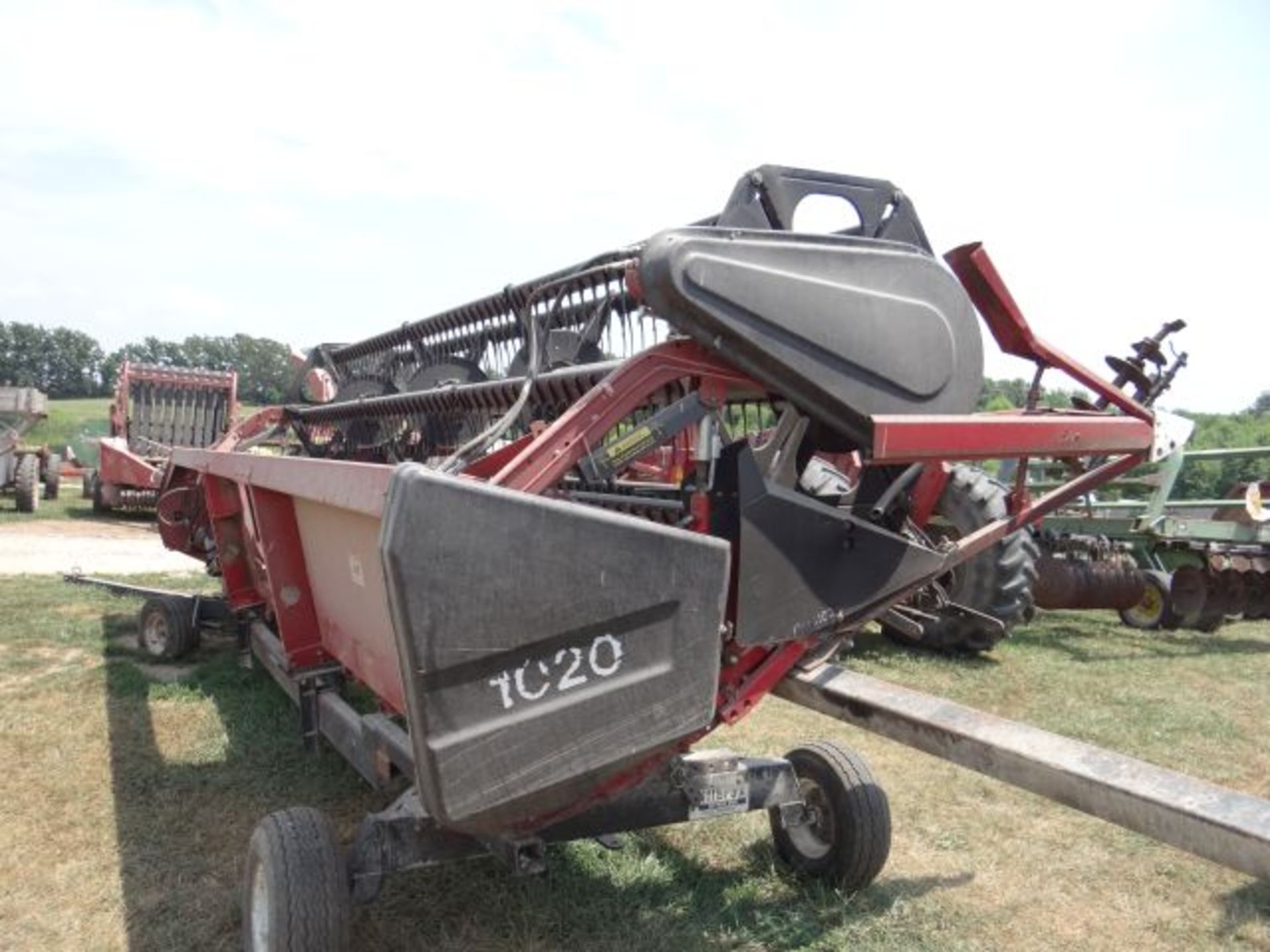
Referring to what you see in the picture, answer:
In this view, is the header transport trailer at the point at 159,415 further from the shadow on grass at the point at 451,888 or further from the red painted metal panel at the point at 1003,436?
the red painted metal panel at the point at 1003,436

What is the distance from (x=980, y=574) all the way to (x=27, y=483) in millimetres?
14037

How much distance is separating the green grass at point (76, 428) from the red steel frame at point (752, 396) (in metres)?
17.5

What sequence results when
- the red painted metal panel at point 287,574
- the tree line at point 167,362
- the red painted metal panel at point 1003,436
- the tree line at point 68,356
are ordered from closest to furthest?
the red painted metal panel at point 1003,436, the red painted metal panel at point 287,574, the tree line at point 167,362, the tree line at point 68,356

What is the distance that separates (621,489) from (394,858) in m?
1.45

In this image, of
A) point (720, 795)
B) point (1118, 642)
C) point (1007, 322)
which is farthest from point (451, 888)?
point (1118, 642)

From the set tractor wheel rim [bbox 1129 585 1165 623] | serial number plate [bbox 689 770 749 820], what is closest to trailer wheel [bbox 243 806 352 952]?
serial number plate [bbox 689 770 749 820]

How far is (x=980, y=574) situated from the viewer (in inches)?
254

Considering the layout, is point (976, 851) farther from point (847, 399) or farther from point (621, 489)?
point (847, 399)

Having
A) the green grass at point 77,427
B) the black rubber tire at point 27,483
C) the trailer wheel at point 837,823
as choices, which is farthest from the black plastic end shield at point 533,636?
the black rubber tire at point 27,483

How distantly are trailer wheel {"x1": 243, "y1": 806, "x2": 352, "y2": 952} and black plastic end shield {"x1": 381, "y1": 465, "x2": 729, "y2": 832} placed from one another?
1.84 ft

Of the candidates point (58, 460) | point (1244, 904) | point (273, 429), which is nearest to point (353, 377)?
point (273, 429)

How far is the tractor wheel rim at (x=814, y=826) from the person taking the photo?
3.11 metres

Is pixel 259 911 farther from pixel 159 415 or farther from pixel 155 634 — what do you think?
pixel 159 415

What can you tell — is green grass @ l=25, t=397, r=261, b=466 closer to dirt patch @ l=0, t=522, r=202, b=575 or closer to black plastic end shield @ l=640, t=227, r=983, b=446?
dirt patch @ l=0, t=522, r=202, b=575
